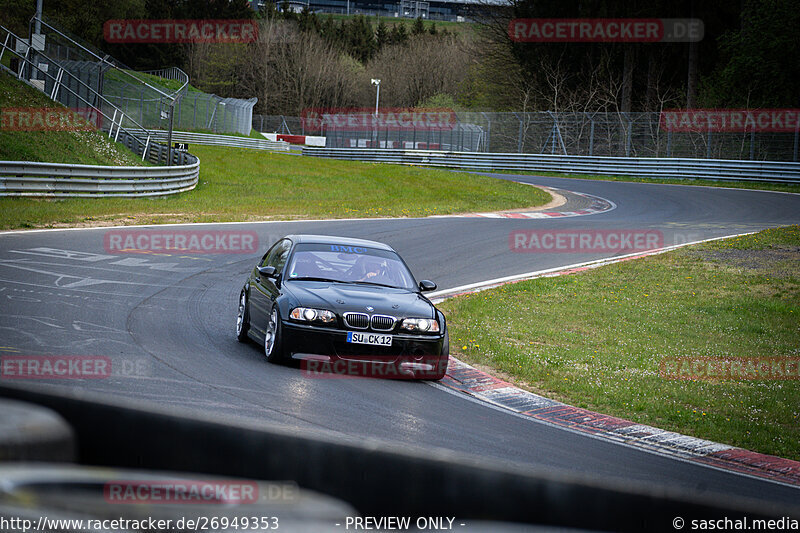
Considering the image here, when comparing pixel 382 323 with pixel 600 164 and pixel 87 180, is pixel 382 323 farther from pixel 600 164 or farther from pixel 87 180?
pixel 600 164

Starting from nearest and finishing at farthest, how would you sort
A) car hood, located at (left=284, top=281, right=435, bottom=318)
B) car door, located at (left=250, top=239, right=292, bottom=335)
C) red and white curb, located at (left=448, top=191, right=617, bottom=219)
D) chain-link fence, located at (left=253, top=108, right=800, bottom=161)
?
car hood, located at (left=284, top=281, right=435, bottom=318) < car door, located at (left=250, top=239, right=292, bottom=335) < red and white curb, located at (left=448, top=191, right=617, bottom=219) < chain-link fence, located at (left=253, top=108, right=800, bottom=161)

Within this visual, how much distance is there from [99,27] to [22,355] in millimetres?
87328

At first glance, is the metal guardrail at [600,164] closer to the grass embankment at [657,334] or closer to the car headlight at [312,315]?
the grass embankment at [657,334]

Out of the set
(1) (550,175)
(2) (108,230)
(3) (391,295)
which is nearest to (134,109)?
(1) (550,175)

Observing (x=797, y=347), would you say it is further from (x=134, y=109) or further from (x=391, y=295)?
(x=134, y=109)

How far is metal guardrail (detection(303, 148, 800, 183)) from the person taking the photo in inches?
1527

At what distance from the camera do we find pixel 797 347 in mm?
11484

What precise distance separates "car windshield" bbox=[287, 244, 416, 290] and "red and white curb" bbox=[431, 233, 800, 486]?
4.26 feet
